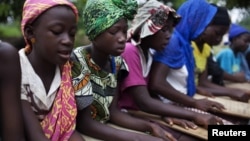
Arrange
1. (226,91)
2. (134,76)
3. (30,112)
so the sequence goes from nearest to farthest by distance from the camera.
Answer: (30,112) → (134,76) → (226,91)

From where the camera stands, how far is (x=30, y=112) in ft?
5.21

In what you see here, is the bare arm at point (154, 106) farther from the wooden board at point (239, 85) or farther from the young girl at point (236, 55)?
the young girl at point (236, 55)

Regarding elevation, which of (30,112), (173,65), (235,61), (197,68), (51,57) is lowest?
(235,61)

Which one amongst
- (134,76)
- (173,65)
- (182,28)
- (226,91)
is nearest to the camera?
(134,76)

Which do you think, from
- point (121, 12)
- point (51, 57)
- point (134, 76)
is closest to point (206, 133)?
point (134, 76)

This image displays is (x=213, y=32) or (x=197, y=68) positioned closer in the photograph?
(x=213, y=32)

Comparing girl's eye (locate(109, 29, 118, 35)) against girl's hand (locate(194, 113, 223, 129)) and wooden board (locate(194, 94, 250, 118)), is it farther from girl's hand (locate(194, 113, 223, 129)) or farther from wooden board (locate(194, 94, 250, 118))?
wooden board (locate(194, 94, 250, 118))

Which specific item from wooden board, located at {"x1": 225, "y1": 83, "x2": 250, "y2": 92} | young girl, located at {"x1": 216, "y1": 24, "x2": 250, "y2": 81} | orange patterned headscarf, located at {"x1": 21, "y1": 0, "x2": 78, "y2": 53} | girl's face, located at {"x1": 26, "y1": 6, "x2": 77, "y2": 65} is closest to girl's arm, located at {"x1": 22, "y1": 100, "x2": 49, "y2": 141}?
girl's face, located at {"x1": 26, "y1": 6, "x2": 77, "y2": 65}

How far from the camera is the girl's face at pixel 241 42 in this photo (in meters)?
4.11

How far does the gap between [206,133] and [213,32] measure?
949mm

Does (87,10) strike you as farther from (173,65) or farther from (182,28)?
(182,28)

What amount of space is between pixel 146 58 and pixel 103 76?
45 cm

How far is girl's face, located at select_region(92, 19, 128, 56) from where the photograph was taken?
1931 mm

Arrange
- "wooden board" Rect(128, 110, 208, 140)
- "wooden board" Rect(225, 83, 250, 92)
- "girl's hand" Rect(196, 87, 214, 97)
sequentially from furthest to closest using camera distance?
"wooden board" Rect(225, 83, 250, 92) → "girl's hand" Rect(196, 87, 214, 97) → "wooden board" Rect(128, 110, 208, 140)
